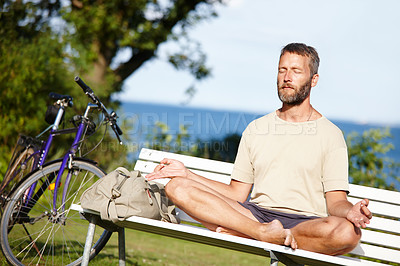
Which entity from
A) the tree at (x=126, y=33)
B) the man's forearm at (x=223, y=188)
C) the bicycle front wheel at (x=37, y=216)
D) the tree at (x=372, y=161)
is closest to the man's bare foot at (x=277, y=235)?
the man's forearm at (x=223, y=188)

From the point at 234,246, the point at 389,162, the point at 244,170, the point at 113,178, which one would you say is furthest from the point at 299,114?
the point at 389,162

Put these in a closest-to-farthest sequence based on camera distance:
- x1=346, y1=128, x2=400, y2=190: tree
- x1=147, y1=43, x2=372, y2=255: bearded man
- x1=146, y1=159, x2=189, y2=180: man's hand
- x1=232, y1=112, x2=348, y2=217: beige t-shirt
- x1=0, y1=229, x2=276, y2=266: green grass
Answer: x1=147, y1=43, x2=372, y2=255: bearded man → x1=232, y1=112, x2=348, y2=217: beige t-shirt → x1=146, y1=159, x2=189, y2=180: man's hand → x1=0, y1=229, x2=276, y2=266: green grass → x1=346, y1=128, x2=400, y2=190: tree

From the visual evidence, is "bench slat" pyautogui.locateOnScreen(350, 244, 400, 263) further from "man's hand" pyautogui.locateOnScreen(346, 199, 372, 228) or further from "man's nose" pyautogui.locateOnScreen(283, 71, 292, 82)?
"man's nose" pyautogui.locateOnScreen(283, 71, 292, 82)

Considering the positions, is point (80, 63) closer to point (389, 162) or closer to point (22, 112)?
point (22, 112)

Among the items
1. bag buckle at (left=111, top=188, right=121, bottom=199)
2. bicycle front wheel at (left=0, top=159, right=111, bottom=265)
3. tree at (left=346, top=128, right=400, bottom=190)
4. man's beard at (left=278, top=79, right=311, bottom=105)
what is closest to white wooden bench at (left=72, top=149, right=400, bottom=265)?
bag buckle at (left=111, top=188, right=121, bottom=199)

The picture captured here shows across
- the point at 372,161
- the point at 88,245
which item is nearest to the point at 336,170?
the point at 88,245

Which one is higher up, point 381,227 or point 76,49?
point 76,49

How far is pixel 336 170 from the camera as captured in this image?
3.18 metres

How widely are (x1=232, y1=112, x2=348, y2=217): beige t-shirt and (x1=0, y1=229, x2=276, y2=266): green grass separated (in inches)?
72.6

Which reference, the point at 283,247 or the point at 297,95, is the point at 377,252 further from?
the point at 297,95

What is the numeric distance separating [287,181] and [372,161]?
11.9 feet

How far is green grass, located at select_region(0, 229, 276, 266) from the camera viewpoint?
489 centimetres

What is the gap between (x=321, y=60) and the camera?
3479 millimetres

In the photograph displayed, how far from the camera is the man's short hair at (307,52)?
3426 millimetres
